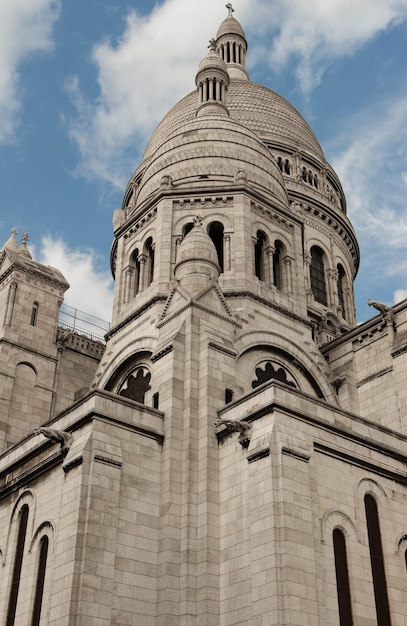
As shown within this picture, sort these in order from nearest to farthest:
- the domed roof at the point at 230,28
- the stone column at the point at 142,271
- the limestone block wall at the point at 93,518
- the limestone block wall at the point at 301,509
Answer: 1. the limestone block wall at the point at 301,509
2. the limestone block wall at the point at 93,518
3. the stone column at the point at 142,271
4. the domed roof at the point at 230,28

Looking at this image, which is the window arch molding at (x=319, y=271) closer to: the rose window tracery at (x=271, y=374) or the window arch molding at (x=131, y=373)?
the rose window tracery at (x=271, y=374)

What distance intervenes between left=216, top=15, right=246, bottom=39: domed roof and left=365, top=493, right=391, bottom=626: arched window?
61.4 meters

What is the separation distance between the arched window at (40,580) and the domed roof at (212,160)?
18171 millimetres

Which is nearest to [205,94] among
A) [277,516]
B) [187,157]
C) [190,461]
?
[187,157]

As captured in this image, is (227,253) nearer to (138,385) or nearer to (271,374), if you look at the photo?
(271,374)

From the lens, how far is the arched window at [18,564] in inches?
1062

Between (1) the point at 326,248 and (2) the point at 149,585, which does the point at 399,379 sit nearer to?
(2) the point at 149,585

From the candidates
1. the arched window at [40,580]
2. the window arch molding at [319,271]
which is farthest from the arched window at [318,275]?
the arched window at [40,580]

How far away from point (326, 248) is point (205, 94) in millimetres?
13864

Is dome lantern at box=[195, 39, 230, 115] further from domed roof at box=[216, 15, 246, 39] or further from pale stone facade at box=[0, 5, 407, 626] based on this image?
domed roof at box=[216, 15, 246, 39]

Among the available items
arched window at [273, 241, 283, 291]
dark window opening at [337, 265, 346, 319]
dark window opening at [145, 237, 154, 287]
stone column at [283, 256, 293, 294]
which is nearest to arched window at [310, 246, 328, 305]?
dark window opening at [337, 265, 346, 319]

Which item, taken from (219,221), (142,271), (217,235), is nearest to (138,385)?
(142,271)

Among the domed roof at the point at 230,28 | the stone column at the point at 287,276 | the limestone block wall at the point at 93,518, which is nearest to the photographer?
the limestone block wall at the point at 93,518

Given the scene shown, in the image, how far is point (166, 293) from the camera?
3503cm
